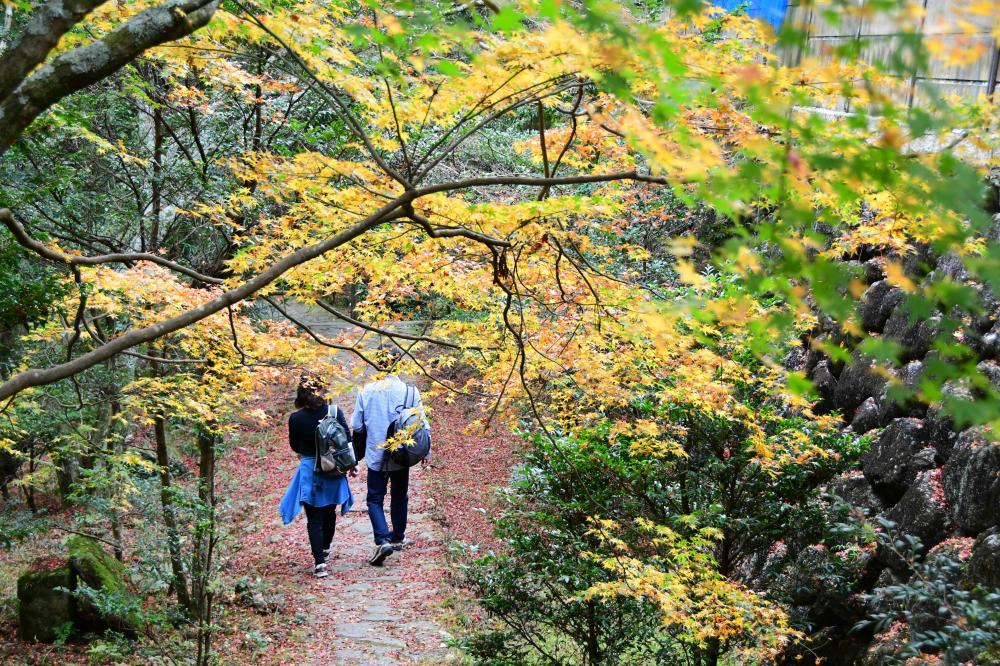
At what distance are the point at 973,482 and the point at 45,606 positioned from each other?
24.1ft

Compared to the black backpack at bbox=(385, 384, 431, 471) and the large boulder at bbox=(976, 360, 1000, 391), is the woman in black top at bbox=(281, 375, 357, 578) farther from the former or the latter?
the large boulder at bbox=(976, 360, 1000, 391)

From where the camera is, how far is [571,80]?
11.1ft

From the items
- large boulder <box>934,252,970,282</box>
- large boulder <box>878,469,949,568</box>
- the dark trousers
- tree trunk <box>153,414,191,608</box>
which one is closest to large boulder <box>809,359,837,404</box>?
large boulder <box>934,252,970,282</box>

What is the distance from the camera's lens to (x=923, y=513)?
5535mm

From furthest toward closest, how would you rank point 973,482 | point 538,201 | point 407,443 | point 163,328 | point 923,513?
point 407,443 → point 923,513 → point 973,482 → point 538,201 → point 163,328

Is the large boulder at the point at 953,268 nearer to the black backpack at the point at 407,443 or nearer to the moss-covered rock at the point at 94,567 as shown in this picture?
the black backpack at the point at 407,443

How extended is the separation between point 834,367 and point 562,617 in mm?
4241

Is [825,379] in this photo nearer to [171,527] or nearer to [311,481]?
[311,481]

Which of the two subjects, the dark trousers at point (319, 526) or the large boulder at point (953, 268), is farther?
the dark trousers at point (319, 526)

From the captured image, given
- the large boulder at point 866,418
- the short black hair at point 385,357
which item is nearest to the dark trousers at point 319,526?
the short black hair at point 385,357

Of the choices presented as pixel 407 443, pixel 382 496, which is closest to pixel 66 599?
pixel 382 496

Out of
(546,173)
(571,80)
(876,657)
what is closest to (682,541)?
(876,657)

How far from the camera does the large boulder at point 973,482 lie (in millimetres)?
4977

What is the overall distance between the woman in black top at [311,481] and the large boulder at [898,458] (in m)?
4.46
